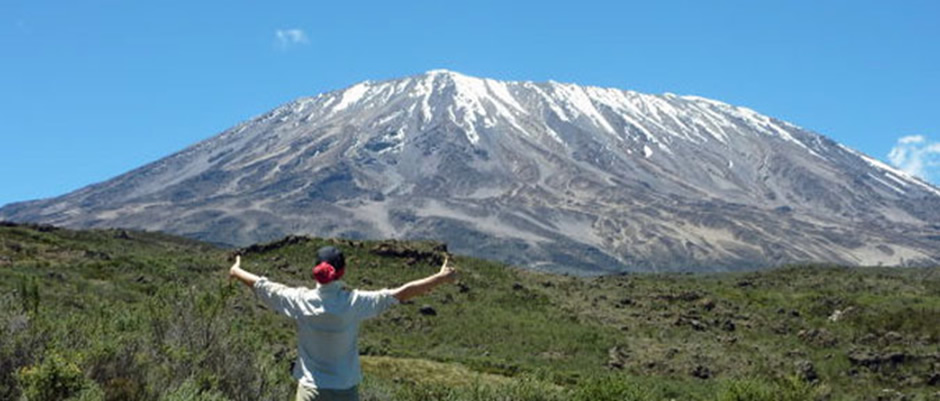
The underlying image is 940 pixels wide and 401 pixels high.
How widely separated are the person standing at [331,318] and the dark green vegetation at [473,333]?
202 centimetres

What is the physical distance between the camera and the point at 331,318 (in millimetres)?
5797

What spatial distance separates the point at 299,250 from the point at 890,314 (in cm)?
3146

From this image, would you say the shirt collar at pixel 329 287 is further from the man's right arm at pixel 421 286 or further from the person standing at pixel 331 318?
the man's right arm at pixel 421 286

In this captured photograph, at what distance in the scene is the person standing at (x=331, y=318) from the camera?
580 cm

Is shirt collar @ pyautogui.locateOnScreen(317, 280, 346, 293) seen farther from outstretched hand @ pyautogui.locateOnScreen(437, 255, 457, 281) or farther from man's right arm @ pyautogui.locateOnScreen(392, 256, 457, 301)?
outstretched hand @ pyautogui.locateOnScreen(437, 255, 457, 281)

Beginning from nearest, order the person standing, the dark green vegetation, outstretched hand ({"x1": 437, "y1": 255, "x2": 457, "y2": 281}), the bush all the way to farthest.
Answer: the person standing < outstretched hand ({"x1": 437, "y1": 255, "x2": 457, "y2": 281}) < the bush < the dark green vegetation

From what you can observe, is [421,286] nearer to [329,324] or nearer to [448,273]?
[448,273]

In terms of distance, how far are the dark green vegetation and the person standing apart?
2.02 metres

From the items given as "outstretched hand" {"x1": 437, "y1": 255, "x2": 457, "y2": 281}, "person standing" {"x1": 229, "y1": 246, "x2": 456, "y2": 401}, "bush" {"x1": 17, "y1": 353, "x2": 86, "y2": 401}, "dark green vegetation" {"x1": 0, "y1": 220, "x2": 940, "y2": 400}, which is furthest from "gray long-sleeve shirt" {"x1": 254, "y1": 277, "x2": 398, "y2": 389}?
"bush" {"x1": 17, "y1": 353, "x2": 86, "y2": 401}

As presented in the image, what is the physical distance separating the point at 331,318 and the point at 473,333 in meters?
34.6

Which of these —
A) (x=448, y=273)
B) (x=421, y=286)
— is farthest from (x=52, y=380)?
(x=448, y=273)

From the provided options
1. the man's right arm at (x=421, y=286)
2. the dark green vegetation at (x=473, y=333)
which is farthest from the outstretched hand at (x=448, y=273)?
the dark green vegetation at (x=473, y=333)

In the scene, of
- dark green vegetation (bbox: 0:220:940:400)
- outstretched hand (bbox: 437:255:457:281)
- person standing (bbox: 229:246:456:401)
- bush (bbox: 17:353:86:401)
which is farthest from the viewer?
dark green vegetation (bbox: 0:220:940:400)

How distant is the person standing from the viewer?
580cm
